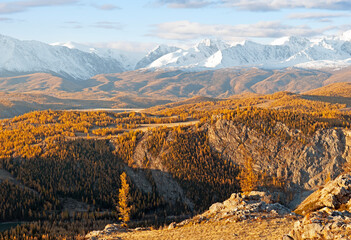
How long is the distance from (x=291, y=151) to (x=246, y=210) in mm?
64205

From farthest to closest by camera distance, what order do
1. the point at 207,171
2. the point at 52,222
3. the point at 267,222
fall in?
1. the point at 207,171
2. the point at 52,222
3. the point at 267,222

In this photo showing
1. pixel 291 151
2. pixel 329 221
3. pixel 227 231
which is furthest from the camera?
pixel 291 151

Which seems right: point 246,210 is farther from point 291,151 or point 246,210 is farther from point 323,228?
point 291,151

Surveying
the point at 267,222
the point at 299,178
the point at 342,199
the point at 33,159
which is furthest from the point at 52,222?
the point at 299,178

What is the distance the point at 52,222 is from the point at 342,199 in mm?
54952

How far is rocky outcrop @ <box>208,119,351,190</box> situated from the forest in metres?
1.88

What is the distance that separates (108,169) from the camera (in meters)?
96.1

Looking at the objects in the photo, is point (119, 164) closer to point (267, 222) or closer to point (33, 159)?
point (33, 159)

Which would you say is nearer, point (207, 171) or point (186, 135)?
point (207, 171)

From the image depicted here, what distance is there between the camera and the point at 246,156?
4087 inches

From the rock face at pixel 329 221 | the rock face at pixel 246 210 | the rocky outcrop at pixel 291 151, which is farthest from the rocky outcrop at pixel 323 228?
the rocky outcrop at pixel 291 151

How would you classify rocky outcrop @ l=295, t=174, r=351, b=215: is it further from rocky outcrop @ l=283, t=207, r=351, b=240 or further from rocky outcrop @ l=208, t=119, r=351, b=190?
rocky outcrop @ l=208, t=119, r=351, b=190

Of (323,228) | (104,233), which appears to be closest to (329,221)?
(323,228)

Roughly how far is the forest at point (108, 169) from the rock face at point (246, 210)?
25257 millimetres
